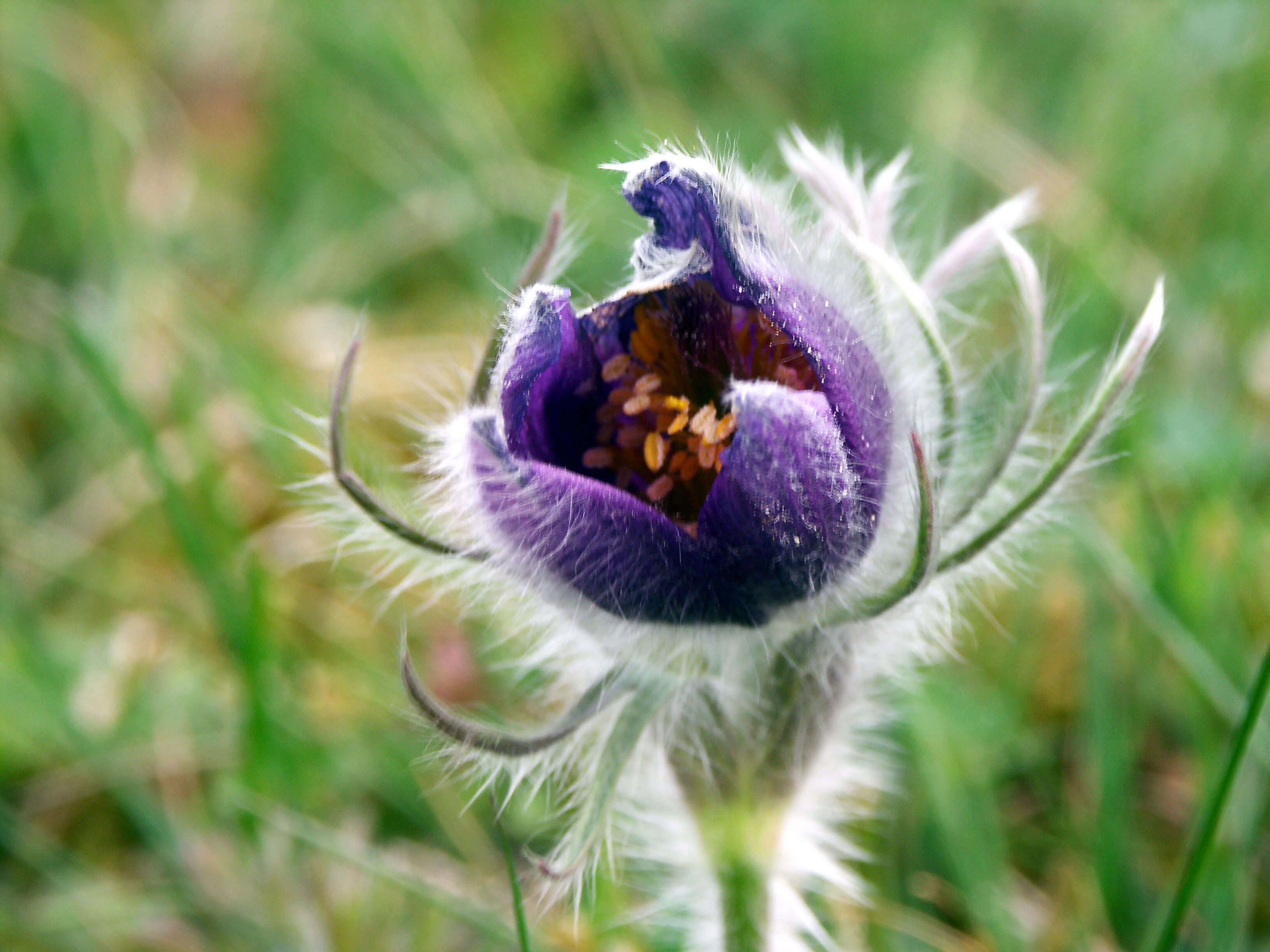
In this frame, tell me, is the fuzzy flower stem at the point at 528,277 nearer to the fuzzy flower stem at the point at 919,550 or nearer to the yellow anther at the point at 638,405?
the yellow anther at the point at 638,405

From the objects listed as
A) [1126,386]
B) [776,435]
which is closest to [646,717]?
[776,435]

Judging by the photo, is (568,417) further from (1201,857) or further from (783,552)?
(1201,857)

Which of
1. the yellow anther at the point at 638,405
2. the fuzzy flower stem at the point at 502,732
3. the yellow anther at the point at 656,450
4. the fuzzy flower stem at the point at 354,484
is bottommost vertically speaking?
the fuzzy flower stem at the point at 502,732

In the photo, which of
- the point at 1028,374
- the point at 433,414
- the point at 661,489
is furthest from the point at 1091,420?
the point at 433,414

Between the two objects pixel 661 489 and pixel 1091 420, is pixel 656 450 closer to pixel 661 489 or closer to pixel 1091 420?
pixel 661 489

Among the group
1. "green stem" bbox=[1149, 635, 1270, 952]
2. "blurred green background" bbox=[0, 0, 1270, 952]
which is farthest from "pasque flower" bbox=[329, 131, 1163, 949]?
"green stem" bbox=[1149, 635, 1270, 952]

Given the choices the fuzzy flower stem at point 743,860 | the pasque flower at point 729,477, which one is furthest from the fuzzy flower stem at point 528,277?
the fuzzy flower stem at point 743,860

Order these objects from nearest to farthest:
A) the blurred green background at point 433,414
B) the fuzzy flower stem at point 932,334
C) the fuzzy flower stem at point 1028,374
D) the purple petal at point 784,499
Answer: the purple petal at point 784,499
the fuzzy flower stem at point 932,334
the fuzzy flower stem at point 1028,374
the blurred green background at point 433,414
